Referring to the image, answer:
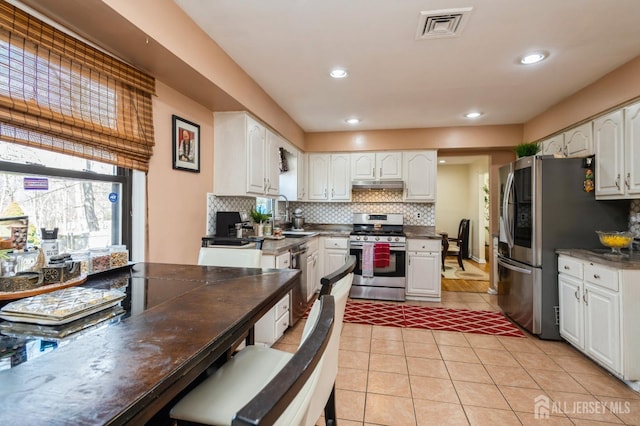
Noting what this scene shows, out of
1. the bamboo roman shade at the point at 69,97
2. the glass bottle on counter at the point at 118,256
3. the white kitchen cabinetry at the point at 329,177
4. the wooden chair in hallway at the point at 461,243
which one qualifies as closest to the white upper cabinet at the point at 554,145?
the white kitchen cabinetry at the point at 329,177

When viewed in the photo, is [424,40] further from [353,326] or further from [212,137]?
[353,326]

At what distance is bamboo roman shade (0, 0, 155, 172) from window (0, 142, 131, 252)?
0.12 metres

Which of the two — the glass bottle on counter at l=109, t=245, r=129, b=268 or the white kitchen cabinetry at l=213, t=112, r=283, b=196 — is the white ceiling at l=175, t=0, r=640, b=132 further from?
the glass bottle on counter at l=109, t=245, r=129, b=268

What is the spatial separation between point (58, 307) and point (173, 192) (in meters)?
1.61

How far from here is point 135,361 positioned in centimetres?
71

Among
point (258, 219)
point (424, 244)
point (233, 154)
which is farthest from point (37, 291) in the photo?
point (424, 244)

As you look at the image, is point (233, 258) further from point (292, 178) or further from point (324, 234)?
point (292, 178)

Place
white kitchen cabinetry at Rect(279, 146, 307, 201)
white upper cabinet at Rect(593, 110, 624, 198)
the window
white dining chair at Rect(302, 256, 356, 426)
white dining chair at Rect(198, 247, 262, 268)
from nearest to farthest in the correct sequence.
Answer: white dining chair at Rect(302, 256, 356, 426), the window, white dining chair at Rect(198, 247, 262, 268), white upper cabinet at Rect(593, 110, 624, 198), white kitchen cabinetry at Rect(279, 146, 307, 201)

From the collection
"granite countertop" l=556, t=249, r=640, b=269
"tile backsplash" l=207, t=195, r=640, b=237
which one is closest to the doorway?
"tile backsplash" l=207, t=195, r=640, b=237

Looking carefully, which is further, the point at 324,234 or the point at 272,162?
the point at 324,234

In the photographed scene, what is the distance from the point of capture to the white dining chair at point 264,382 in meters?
0.47

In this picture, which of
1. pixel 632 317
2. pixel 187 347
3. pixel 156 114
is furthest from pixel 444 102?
pixel 187 347

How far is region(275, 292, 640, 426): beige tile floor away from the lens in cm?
188

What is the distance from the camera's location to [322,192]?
4.99m
